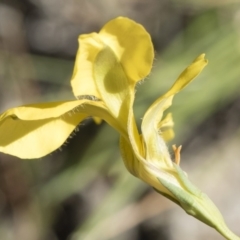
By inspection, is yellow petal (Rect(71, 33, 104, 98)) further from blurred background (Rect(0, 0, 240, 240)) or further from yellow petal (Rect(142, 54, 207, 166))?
blurred background (Rect(0, 0, 240, 240))

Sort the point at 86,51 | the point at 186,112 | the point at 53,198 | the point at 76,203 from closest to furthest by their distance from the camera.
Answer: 1. the point at 86,51
2. the point at 186,112
3. the point at 53,198
4. the point at 76,203

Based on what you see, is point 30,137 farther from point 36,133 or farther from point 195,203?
point 195,203

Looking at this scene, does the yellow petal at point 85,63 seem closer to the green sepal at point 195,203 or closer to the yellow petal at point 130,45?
the yellow petal at point 130,45

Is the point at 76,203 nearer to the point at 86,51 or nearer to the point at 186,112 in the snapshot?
the point at 186,112

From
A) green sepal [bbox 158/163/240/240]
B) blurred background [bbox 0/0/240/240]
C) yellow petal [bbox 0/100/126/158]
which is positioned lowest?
green sepal [bbox 158/163/240/240]

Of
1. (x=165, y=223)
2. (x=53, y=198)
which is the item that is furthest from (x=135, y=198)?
(x=53, y=198)

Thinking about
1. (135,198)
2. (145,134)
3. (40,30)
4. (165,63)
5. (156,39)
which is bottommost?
(145,134)

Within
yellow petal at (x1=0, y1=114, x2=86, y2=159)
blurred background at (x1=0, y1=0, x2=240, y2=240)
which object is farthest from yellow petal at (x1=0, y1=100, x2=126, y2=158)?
blurred background at (x1=0, y1=0, x2=240, y2=240)
